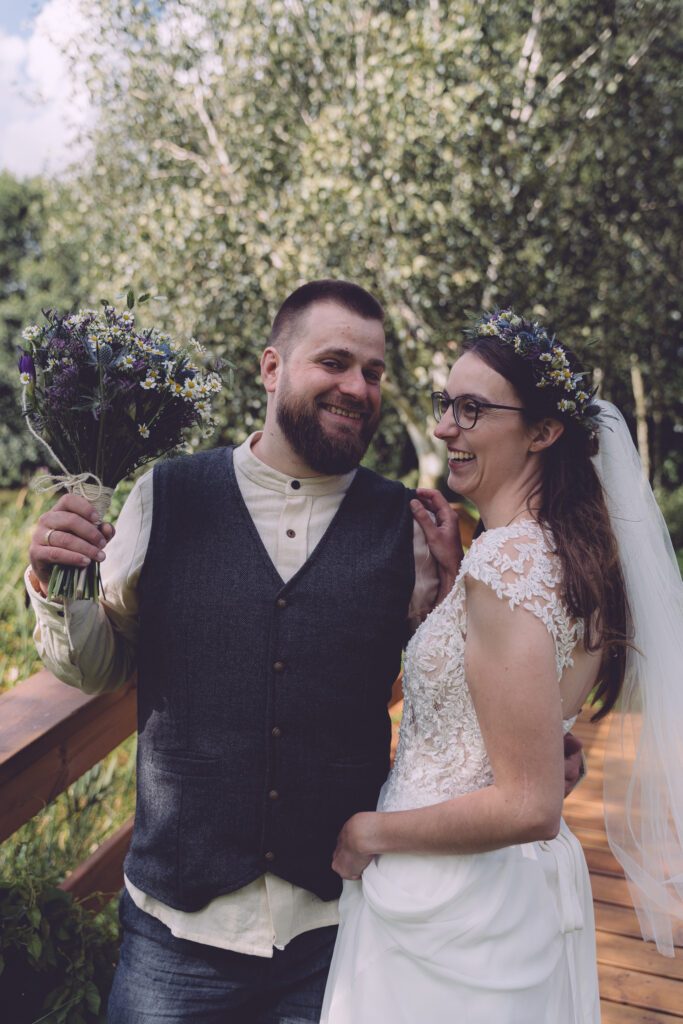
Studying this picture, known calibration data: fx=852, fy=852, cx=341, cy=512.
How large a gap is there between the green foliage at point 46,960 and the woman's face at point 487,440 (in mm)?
1215

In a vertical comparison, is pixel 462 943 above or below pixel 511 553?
below

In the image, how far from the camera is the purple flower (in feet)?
5.24

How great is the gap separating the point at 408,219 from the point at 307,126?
6.30ft

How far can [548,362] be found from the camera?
62.8 inches

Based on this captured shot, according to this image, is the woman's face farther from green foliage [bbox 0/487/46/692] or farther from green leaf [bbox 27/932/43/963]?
green foliage [bbox 0/487/46/692]

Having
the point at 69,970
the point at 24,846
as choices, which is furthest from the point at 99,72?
the point at 69,970

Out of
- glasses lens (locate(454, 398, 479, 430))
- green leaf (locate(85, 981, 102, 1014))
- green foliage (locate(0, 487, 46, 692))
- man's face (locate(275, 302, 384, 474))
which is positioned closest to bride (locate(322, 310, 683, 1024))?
glasses lens (locate(454, 398, 479, 430))

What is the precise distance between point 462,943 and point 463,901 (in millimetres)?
64

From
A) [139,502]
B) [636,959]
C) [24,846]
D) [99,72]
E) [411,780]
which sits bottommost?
[636,959]

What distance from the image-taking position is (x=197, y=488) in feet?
5.98

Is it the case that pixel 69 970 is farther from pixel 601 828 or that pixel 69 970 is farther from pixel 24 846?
pixel 601 828

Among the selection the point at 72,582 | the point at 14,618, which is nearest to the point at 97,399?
the point at 72,582

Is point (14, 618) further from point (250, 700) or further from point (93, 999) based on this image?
point (250, 700)

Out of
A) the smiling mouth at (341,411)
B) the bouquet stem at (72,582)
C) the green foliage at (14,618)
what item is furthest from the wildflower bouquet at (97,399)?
the green foliage at (14,618)
